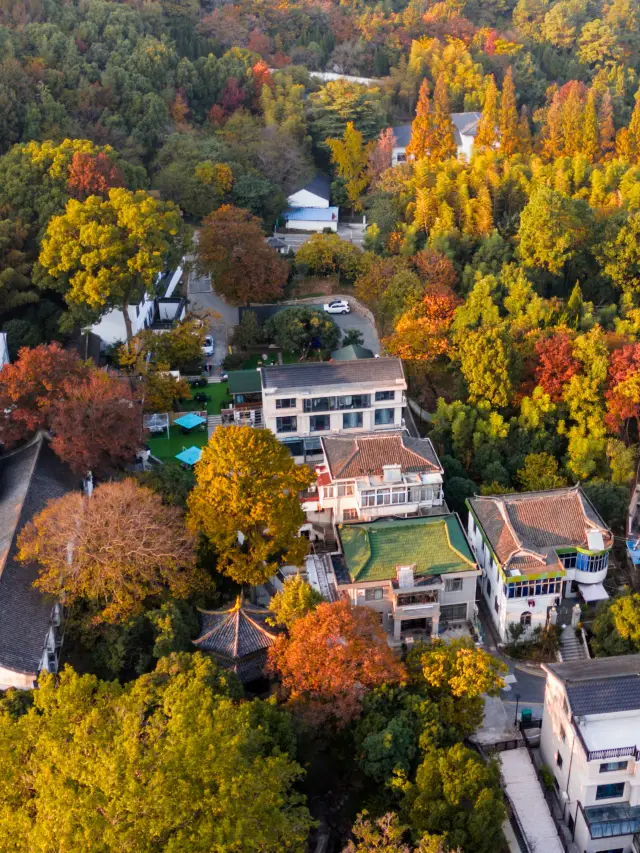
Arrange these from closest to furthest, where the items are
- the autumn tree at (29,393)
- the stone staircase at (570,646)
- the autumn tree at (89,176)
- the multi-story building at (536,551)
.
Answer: the multi-story building at (536,551) → the stone staircase at (570,646) → the autumn tree at (29,393) → the autumn tree at (89,176)

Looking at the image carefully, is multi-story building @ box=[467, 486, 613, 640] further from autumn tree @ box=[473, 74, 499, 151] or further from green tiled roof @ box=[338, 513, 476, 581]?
autumn tree @ box=[473, 74, 499, 151]

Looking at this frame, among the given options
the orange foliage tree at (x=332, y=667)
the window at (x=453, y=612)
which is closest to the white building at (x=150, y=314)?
the window at (x=453, y=612)

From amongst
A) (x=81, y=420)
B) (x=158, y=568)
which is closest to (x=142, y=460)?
(x=81, y=420)

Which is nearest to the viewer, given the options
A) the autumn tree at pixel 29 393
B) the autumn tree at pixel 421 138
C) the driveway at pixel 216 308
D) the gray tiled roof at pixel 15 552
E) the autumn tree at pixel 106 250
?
the gray tiled roof at pixel 15 552

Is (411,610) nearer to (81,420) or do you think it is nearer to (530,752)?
(530,752)

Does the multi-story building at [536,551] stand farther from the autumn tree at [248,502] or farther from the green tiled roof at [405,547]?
the autumn tree at [248,502]

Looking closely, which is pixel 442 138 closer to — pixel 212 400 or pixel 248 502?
pixel 212 400

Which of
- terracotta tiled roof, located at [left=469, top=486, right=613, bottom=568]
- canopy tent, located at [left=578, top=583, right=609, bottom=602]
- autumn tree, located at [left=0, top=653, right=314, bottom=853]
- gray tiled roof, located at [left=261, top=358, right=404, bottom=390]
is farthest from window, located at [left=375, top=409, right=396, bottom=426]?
autumn tree, located at [left=0, top=653, right=314, bottom=853]
